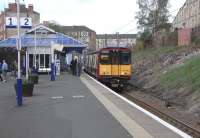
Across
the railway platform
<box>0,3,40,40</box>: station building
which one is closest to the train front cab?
<box>0,3,40,40</box>: station building

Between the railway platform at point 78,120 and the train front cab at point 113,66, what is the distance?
1877cm

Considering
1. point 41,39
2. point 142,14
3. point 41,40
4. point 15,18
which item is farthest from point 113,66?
point 142,14

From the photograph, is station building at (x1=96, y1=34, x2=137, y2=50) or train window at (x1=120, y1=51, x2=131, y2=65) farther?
station building at (x1=96, y1=34, x2=137, y2=50)

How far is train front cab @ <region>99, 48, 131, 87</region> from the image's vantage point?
41.8 meters

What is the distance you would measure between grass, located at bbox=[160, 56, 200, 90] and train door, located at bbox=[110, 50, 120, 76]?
11.6 feet

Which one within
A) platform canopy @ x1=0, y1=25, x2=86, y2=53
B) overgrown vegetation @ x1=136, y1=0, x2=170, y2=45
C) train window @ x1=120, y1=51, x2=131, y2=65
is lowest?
train window @ x1=120, y1=51, x2=131, y2=65

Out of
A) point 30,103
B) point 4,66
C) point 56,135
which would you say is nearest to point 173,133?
Result: point 56,135

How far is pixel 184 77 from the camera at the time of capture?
34.7 m

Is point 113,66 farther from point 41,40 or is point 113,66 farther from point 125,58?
point 41,40

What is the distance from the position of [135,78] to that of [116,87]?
9195 millimetres

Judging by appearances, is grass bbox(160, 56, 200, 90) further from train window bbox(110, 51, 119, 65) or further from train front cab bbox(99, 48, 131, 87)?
train window bbox(110, 51, 119, 65)

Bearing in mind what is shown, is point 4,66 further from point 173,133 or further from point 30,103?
point 173,133

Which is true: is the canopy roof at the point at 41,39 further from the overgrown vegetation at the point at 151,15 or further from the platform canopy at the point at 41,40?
the overgrown vegetation at the point at 151,15

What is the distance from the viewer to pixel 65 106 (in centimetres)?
2030
